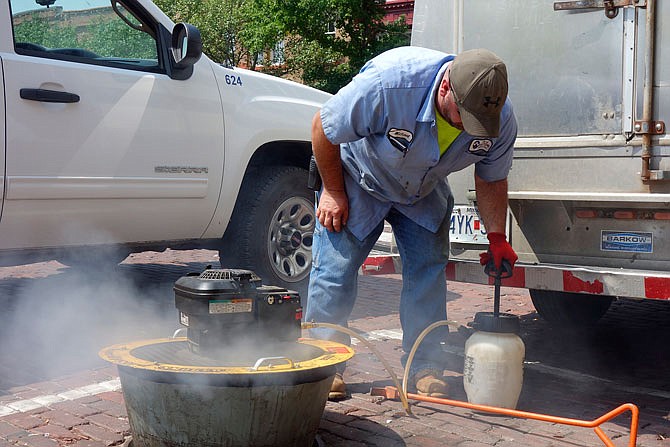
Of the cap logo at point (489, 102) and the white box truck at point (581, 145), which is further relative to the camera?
the white box truck at point (581, 145)

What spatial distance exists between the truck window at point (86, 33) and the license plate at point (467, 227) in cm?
214

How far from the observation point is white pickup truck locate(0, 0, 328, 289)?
4.60 m

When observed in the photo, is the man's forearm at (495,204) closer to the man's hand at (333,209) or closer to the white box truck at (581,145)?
the white box truck at (581,145)

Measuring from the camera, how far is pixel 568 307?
560 cm

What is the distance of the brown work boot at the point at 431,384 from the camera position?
3.86 meters

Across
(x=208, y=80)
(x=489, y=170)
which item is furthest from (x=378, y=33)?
(x=489, y=170)

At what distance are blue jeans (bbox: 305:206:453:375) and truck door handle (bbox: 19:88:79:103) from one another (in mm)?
1725

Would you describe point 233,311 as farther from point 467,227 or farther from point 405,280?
point 467,227

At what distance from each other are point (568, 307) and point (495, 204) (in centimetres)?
208

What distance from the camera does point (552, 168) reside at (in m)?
4.30

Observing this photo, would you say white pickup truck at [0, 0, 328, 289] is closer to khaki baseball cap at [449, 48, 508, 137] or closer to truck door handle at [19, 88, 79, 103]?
truck door handle at [19, 88, 79, 103]

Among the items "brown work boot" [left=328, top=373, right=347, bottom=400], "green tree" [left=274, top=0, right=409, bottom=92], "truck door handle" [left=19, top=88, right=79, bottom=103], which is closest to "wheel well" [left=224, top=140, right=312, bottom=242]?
"truck door handle" [left=19, top=88, right=79, bottom=103]

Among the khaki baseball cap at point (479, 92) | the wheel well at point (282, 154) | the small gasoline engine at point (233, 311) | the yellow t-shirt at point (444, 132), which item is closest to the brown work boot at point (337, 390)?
the small gasoline engine at point (233, 311)

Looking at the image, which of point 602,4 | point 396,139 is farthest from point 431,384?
point 602,4
